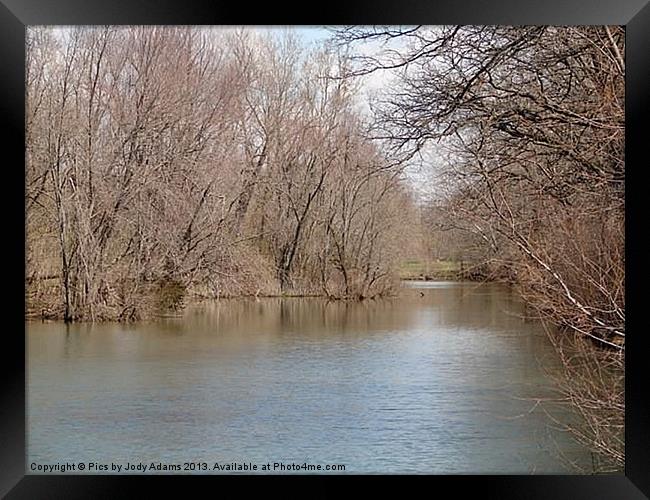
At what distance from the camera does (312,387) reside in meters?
5.83

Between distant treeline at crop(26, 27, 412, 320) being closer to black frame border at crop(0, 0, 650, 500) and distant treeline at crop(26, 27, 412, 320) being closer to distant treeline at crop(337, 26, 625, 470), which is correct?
distant treeline at crop(337, 26, 625, 470)

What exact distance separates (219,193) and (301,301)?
1009 mm

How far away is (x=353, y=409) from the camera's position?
225 inches

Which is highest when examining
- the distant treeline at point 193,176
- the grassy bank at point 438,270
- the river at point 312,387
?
the distant treeline at point 193,176

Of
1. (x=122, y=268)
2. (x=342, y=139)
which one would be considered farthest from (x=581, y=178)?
(x=122, y=268)

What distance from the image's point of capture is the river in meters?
5.35

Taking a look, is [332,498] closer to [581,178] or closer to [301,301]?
[581,178]
